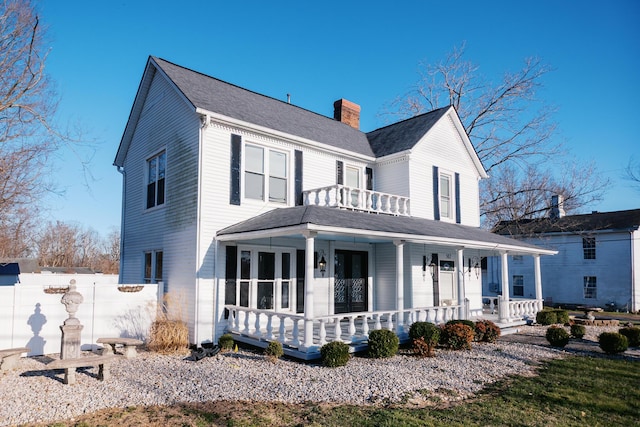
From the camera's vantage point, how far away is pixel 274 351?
10312 mm

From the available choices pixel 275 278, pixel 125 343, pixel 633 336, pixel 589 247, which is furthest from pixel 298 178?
pixel 589 247

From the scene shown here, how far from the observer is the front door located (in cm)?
1538

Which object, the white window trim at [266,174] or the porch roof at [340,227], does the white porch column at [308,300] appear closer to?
the porch roof at [340,227]

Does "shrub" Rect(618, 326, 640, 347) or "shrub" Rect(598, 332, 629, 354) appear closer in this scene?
"shrub" Rect(598, 332, 629, 354)

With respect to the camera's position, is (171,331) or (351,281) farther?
(351,281)

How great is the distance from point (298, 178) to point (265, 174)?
48.7 inches

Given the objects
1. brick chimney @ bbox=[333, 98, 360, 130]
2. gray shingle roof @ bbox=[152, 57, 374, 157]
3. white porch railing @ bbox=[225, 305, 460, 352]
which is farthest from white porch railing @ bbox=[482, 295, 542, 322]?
brick chimney @ bbox=[333, 98, 360, 130]

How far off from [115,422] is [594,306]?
3222 cm

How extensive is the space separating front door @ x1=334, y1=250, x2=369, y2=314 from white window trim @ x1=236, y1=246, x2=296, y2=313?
6.33 feet

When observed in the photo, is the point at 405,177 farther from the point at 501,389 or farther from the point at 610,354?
the point at 501,389

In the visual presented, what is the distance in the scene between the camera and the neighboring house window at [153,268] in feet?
47.9

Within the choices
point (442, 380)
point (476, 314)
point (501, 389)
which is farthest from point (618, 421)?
point (476, 314)

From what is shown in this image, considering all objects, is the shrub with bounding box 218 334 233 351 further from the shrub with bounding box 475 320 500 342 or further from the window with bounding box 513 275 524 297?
the window with bounding box 513 275 524 297

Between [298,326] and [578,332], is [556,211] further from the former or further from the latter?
[298,326]
